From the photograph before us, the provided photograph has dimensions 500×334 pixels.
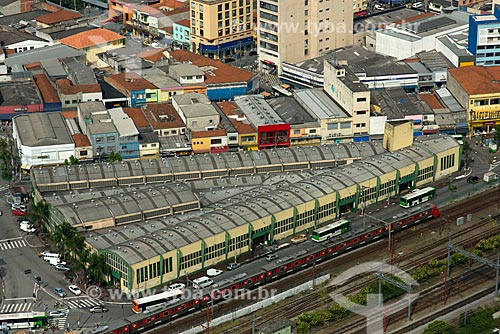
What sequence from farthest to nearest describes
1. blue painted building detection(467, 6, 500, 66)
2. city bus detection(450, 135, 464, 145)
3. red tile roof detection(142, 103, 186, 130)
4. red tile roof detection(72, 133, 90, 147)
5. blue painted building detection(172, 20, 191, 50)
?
blue painted building detection(172, 20, 191, 50)
blue painted building detection(467, 6, 500, 66)
city bus detection(450, 135, 464, 145)
red tile roof detection(142, 103, 186, 130)
red tile roof detection(72, 133, 90, 147)

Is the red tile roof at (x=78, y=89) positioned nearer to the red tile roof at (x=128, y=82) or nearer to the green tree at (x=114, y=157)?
the red tile roof at (x=128, y=82)

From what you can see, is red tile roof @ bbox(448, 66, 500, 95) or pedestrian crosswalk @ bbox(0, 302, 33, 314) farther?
red tile roof @ bbox(448, 66, 500, 95)

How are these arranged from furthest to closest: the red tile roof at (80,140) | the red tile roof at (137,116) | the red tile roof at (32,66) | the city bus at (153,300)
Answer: the red tile roof at (32,66) < the red tile roof at (137,116) < the red tile roof at (80,140) < the city bus at (153,300)

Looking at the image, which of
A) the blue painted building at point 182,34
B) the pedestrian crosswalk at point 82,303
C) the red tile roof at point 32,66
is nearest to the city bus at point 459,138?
the blue painted building at point 182,34

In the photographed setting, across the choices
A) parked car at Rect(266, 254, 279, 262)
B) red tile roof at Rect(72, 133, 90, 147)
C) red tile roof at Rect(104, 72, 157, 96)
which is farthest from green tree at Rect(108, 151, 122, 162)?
parked car at Rect(266, 254, 279, 262)

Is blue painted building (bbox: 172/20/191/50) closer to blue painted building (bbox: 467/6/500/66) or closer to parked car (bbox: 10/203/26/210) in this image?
blue painted building (bbox: 467/6/500/66)
